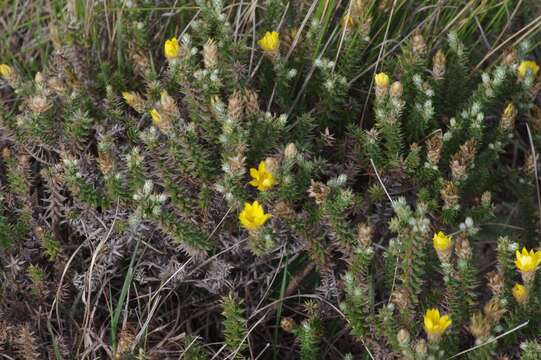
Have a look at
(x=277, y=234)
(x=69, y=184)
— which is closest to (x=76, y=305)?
(x=69, y=184)

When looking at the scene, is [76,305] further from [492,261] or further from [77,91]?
[492,261]

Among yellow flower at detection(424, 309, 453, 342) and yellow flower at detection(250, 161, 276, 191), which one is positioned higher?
yellow flower at detection(250, 161, 276, 191)

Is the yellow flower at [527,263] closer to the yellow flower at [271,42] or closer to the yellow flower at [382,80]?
the yellow flower at [382,80]

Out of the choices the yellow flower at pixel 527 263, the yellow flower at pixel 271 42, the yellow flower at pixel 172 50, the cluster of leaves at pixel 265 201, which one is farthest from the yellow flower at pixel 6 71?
the yellow flower at pixel 527 263

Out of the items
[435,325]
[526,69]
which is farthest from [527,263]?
[526,69]

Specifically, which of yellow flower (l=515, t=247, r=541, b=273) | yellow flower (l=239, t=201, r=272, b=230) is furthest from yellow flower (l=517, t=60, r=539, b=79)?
yellow flower (l=239, t=201, r=272, b=230)

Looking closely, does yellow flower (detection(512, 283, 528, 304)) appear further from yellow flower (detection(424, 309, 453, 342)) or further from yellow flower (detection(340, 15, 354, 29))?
yellow flower (detection(340, 15, 354, 29))
